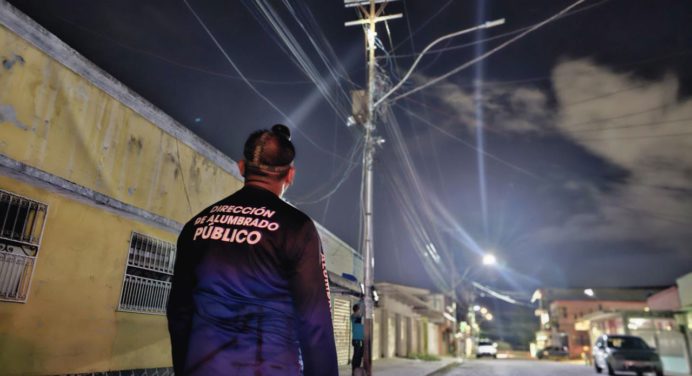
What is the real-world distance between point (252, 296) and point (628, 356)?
2013cm

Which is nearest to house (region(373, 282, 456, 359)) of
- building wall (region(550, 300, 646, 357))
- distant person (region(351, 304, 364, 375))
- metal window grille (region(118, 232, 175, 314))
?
distant person (region(351, 304, 364, 375))

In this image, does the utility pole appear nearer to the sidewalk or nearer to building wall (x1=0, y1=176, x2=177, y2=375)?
the sidewalk

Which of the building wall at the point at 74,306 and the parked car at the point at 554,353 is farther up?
the building wall at the point at 74,306

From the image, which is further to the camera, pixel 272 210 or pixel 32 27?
pixel 32 27

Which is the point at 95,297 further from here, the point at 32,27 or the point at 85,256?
the point at 32,27

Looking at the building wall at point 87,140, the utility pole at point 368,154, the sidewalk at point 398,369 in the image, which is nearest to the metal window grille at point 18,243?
the building wall at point 87,140

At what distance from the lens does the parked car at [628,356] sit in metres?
17.2

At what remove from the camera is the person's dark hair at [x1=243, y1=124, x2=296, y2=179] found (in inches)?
83.3

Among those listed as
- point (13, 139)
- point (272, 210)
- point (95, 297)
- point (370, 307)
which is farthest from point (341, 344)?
point (272, 210)

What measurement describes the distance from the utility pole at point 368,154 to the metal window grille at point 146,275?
456 centimetres

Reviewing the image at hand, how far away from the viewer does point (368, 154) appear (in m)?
12.7

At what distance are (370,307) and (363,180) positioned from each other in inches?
139

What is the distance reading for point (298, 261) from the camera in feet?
5.95

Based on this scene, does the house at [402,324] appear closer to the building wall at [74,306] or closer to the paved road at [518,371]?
the paved road at [518,371]
